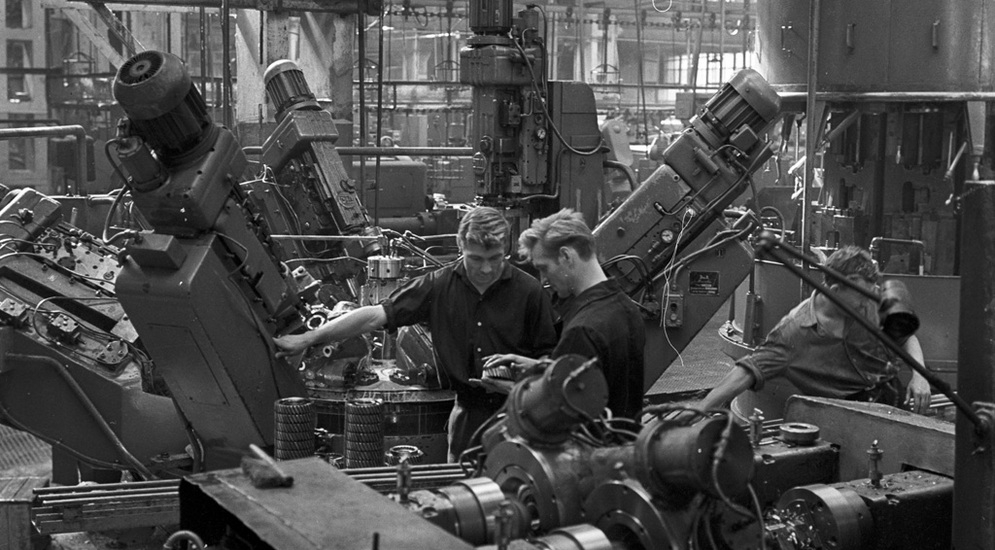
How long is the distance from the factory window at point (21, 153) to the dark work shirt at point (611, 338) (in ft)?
42.5

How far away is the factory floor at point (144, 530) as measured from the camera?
381cm

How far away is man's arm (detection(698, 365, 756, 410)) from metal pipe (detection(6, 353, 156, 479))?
2.22m

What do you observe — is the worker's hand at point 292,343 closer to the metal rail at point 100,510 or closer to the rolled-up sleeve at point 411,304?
the rolled-up sleeve at point 411,304

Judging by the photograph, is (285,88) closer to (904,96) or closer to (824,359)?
(904,96)

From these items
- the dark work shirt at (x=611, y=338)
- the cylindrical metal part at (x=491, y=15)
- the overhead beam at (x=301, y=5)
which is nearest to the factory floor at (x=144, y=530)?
the dark work shirt at (x=611, y=338)

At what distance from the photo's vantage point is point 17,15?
15273 mm

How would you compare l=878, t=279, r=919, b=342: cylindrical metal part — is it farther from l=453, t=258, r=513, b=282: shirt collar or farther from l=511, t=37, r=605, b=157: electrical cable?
l=511, t=37, r=605, b=157: electrical cable

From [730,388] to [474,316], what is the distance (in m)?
0.88

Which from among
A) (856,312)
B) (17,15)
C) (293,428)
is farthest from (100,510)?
(17,15)

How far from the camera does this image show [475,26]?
25.4ft

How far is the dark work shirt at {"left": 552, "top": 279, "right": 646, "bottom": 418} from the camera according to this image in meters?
3.23

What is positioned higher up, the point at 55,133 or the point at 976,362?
the point at 55,133

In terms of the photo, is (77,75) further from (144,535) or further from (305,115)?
(144,535)

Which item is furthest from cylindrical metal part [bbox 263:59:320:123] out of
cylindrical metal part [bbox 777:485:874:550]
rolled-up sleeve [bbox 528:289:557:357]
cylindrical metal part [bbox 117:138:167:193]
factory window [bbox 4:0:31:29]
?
factory window [bbox 4:0:31:29]
